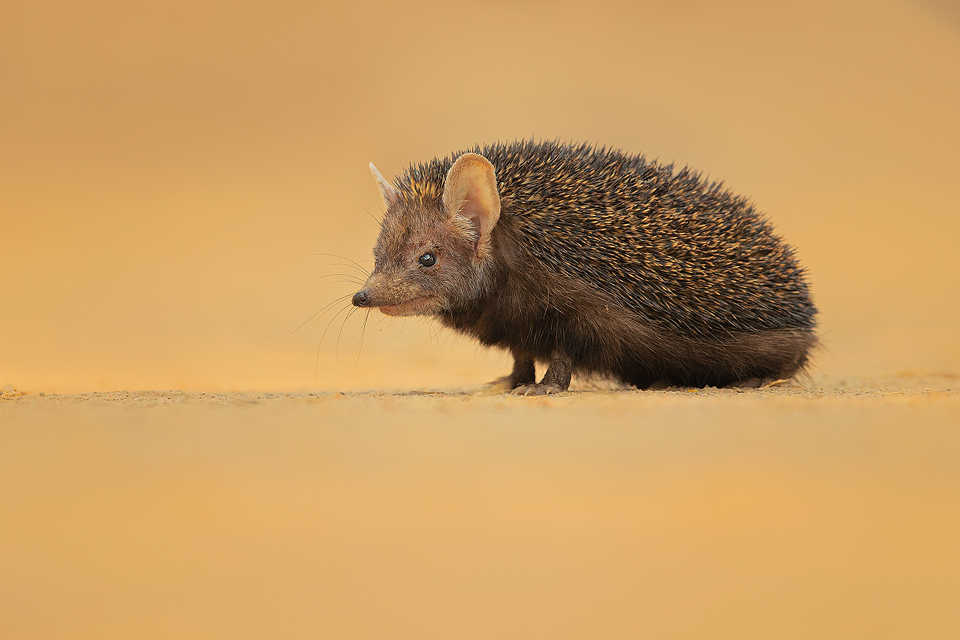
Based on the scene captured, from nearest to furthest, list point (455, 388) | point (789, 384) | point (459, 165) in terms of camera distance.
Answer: point (459, 165) < point (789, 384) < point (455, 388)

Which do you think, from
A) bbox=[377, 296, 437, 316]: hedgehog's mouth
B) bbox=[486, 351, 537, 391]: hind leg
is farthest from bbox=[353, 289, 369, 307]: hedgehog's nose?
bbox=[486, 351, 537, 391]: hind leg

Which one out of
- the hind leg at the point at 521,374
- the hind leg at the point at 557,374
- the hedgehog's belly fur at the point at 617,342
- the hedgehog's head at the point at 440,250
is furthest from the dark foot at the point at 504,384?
the hedgehog's head at the point at 440,250

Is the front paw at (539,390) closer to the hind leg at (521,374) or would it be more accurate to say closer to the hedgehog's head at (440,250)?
the hind leg at (521,374)

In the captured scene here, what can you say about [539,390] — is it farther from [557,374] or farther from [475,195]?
[475,195]

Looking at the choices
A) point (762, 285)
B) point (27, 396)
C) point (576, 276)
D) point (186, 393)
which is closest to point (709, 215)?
point (762, 285)

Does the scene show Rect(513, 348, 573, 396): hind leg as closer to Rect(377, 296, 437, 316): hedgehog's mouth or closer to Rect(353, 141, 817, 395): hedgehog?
Rect(353, 141, 817, 395): hedgehog

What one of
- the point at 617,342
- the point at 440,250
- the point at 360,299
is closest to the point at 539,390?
the point at 617,342

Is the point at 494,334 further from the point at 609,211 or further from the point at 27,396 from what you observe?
the point at 27,396
